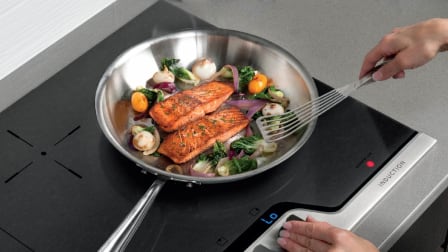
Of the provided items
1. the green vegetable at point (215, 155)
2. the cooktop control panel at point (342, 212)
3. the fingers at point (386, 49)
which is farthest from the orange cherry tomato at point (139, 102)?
the fingers at point (386, 49)

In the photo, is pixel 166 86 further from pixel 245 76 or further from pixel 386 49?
pixel 386 49

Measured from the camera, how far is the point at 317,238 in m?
1.15

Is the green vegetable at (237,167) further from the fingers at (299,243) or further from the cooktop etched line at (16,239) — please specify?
the cooktop etched line at (16,239)

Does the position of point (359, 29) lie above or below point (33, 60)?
above

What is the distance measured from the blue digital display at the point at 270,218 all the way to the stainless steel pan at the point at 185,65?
80 mm

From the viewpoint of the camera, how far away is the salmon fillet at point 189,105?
1355 mm

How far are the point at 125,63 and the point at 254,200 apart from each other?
370mm

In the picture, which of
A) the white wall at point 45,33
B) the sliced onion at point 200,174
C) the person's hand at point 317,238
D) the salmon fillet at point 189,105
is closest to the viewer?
the person's hand at point 317,238

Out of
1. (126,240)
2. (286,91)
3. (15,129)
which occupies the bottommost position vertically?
(15,129)

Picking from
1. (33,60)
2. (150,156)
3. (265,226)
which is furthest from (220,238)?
(33,60)

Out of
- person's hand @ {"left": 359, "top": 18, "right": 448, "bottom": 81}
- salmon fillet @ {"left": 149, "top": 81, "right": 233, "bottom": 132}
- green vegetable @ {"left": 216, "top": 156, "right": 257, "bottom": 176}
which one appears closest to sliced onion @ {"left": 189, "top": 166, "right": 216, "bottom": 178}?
green vegetable @ {"left": 216, "top": 156, "right": 257, "bottom": 176}

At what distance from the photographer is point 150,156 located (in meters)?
1.31

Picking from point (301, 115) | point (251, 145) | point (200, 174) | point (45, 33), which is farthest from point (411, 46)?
point (45, 33)

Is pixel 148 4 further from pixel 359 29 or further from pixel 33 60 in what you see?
A: pixel 359 29
